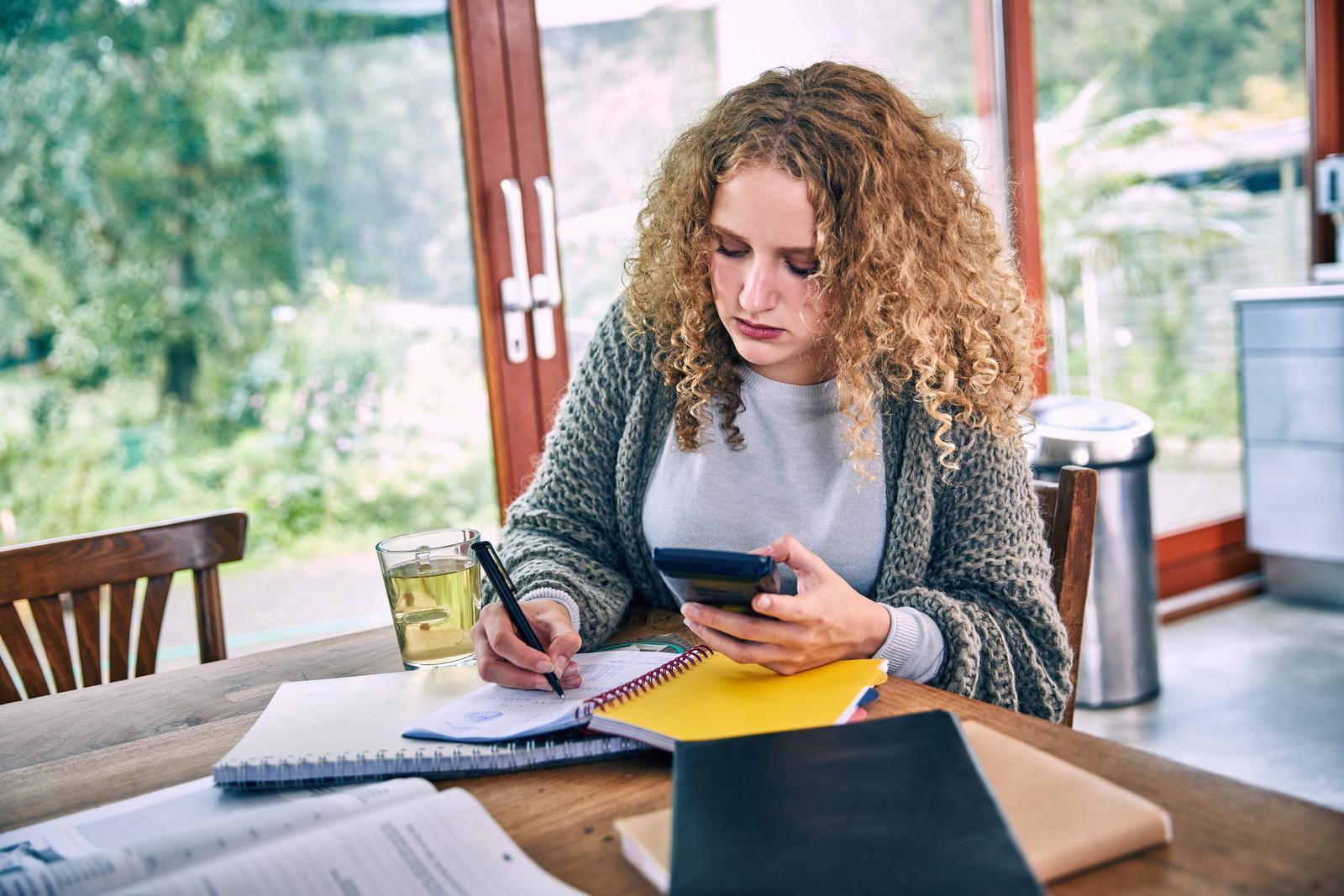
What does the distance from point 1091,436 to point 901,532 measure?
1616mm

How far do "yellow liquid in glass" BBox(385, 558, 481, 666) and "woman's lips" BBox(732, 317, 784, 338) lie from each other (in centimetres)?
40

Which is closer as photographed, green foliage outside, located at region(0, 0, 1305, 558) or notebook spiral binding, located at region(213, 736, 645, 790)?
notebook spiral binding, located at region(213, 736, 645, 790)

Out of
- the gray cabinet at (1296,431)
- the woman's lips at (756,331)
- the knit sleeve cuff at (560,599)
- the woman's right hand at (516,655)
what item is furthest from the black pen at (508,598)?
the gray cabinet at (1296,431)

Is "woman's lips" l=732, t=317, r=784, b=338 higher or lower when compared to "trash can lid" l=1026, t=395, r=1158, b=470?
higher

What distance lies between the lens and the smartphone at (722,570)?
0.91m

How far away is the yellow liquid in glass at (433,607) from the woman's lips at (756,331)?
1.30ft

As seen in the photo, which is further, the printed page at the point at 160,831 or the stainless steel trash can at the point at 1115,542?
the stainless steel trash can at the point at 1115,542

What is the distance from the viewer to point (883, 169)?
1266mm

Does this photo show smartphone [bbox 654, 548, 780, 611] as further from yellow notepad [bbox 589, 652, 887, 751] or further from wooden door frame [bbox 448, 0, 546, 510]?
wooden door frame [bbox 448, 0, 546, 510]

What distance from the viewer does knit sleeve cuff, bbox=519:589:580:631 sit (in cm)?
120

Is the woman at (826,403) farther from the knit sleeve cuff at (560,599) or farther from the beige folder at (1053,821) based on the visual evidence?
the beige folder at (1053,821)

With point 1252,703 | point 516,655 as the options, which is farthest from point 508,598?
point 1252,703

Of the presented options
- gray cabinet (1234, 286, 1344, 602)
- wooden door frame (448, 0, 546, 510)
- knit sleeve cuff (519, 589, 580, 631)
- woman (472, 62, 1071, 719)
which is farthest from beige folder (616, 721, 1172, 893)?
gray cabinet (1234, 286, 1344, 602)

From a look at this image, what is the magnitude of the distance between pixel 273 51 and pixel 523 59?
1.74 feet
